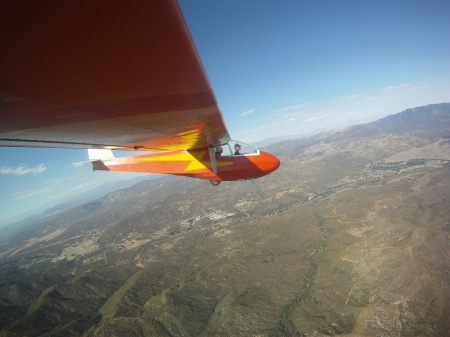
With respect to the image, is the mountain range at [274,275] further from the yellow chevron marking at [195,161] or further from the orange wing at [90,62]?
the orange wing at [90,62]

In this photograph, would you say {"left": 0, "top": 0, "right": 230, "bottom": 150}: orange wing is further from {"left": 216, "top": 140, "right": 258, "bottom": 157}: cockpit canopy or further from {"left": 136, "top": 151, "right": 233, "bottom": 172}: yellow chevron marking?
{"left": 216, "top": 140, "right": 258, "bottom": 157}: cockpit canopy

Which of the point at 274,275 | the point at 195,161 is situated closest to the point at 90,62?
the point at 195,161

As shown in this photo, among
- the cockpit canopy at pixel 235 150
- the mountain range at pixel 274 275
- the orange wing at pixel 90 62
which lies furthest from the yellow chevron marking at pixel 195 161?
the mountain range at pixel 274 275

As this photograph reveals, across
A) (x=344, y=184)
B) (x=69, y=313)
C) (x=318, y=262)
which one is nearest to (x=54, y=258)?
(x=69, y=313)

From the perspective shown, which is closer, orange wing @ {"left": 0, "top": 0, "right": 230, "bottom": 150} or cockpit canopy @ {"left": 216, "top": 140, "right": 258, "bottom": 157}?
orange wing @ {"left": 0, "top": 0, "right": 230, "bottom": 150}

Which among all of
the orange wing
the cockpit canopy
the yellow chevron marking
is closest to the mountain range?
the yellow chevron marking

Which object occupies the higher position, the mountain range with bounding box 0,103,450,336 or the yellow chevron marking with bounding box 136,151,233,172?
the yellow chevron marking with bounding box 136,151,233,172
